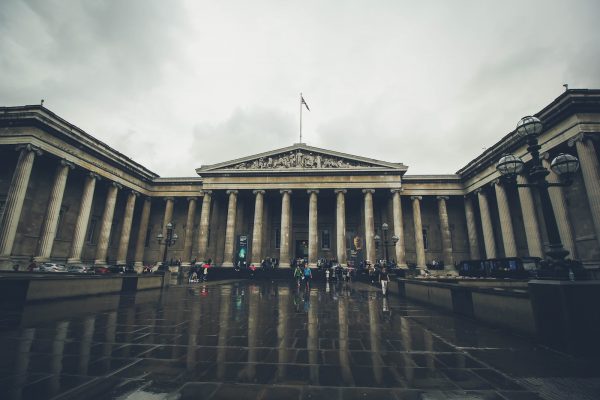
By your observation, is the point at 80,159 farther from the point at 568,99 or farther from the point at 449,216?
the point at 449,216

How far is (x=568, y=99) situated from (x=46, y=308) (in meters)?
29.6

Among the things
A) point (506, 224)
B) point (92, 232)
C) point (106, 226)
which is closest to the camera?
point (506, 224)

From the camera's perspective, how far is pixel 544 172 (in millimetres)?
5430

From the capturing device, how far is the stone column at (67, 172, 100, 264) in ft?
79.2

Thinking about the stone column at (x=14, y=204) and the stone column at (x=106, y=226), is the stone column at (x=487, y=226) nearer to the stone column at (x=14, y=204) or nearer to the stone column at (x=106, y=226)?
the stone column at (x=106, y=226)

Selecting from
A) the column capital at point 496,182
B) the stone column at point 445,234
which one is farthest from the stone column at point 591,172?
the stone column at point 445,234

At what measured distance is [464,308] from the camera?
7.61 meters

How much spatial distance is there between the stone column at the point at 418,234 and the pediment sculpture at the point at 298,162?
8112mm

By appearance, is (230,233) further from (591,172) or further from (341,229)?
(591,172)

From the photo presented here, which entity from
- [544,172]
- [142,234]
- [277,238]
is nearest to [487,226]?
[277,238]

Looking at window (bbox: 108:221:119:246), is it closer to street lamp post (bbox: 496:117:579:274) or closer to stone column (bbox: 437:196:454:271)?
street lamp post (bbox: 496:117:579:274)

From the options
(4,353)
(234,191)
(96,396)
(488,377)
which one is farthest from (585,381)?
(234,191)

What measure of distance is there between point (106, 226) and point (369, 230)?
2815cm

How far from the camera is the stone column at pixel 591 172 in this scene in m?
16.9
